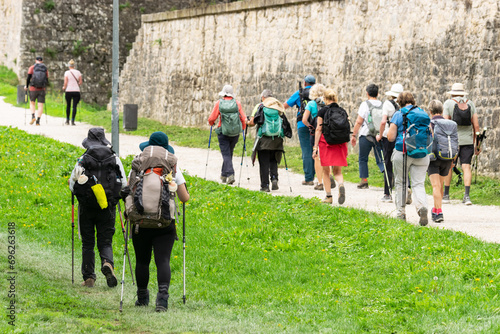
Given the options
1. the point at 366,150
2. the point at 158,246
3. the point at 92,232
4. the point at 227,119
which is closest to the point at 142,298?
the point at 158,246

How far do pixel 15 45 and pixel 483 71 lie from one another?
72.7 ft

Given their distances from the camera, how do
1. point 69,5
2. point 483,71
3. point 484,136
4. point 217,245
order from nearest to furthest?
point 217,245 → point 484,136 → point 483,71 → point 69,5

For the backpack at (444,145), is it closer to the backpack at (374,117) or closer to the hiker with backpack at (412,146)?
the hiker with backpack at (412,146)

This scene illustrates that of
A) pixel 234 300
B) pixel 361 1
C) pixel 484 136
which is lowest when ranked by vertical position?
pixel 234 300

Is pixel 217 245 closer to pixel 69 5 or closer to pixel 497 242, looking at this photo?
pixel 497 242

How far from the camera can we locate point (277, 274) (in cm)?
912

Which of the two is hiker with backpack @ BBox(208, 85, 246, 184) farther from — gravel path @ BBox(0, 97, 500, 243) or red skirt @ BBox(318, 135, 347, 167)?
red skirt @ BBox(318, 135, 347, 167)

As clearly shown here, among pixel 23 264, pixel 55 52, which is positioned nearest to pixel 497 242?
pixel 23 264

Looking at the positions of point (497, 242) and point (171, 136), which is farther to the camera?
point (171, 136)

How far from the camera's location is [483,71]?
49.2ft

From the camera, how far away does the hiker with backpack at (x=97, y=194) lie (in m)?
8.48

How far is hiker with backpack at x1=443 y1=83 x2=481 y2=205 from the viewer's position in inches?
508

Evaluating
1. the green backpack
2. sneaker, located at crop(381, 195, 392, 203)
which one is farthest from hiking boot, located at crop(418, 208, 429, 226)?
the green backpack

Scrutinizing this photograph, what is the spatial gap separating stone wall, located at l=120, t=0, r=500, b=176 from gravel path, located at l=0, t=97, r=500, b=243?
2438 mm
